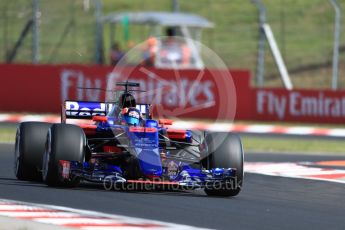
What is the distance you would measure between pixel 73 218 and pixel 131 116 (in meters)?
2.96

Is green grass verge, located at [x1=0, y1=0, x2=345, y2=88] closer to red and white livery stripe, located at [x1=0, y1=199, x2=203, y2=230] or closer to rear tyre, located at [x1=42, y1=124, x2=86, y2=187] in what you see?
rear tyre, located at [x1=42, y1=124, x2=86, y2=187]

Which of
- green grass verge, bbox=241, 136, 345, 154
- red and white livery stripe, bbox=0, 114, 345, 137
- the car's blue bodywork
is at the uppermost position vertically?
the car's blue bodywork

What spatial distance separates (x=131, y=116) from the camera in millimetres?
11586

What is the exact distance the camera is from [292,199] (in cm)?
1139

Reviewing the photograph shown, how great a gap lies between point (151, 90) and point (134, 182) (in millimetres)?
15358

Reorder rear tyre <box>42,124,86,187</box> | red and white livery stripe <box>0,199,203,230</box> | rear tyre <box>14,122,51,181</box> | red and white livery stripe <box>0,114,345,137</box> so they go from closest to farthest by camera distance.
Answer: red and white livery stripe <box>0,199,203,230</box> → rear tyre <box>42,124,86,187</box> → rear tyre <box>14,122,51,181</box> → red and white livery stripe <box>0,114,345,137</box>

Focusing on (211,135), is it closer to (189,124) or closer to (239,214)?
(239,214)

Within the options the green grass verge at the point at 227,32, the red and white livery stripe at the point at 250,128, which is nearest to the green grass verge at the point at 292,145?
the red and white livery stripe at the point at 250,128

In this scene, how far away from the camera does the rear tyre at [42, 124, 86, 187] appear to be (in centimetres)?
1077

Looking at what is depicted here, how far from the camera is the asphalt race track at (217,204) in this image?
9.18 metres

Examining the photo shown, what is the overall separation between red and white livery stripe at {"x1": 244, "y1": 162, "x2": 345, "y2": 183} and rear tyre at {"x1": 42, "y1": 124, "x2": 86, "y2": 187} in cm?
440

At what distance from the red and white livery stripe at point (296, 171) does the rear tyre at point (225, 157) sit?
117 inches

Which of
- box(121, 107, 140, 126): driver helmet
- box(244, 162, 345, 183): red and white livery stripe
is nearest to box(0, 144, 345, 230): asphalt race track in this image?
box(121, 107, 140, 126): driver helmet

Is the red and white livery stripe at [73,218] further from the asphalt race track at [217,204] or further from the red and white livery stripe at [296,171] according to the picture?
the red and white livery stripe at [296,171]
